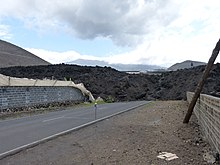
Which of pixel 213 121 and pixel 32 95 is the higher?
pixel 32 95

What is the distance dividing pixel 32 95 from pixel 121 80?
132 feet

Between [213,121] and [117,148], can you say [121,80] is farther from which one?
[213,121]

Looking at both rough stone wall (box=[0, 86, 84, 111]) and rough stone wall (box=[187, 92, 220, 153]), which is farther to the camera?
rough stone wall (box=[0, 86, 84, 111])

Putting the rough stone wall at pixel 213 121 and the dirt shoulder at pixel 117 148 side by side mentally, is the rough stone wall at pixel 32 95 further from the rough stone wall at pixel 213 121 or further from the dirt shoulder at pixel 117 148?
the rough stone wall at pixel 213 121

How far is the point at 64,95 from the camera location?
36.7 meters

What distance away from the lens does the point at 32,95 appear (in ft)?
94.0

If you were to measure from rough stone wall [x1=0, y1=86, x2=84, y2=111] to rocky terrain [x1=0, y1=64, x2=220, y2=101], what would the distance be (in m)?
18.7

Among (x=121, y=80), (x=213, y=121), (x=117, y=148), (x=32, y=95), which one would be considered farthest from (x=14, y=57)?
(x=213, y=121)

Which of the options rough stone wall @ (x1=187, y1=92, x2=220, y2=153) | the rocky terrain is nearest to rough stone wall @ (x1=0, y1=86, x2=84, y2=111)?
rough stone wall @ (x1=187, y1=92, x2=220, y2=153)

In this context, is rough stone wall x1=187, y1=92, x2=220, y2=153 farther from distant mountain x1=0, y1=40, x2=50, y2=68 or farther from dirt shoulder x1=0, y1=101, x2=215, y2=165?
distant mountain x1=0, y1=40, x2=50, y2=68

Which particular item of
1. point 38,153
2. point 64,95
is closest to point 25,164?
point 38,153

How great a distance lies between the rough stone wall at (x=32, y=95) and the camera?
79.8 feet

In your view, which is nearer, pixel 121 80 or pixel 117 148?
pixel 117 148

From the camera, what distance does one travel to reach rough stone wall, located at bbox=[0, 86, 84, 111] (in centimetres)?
2431
